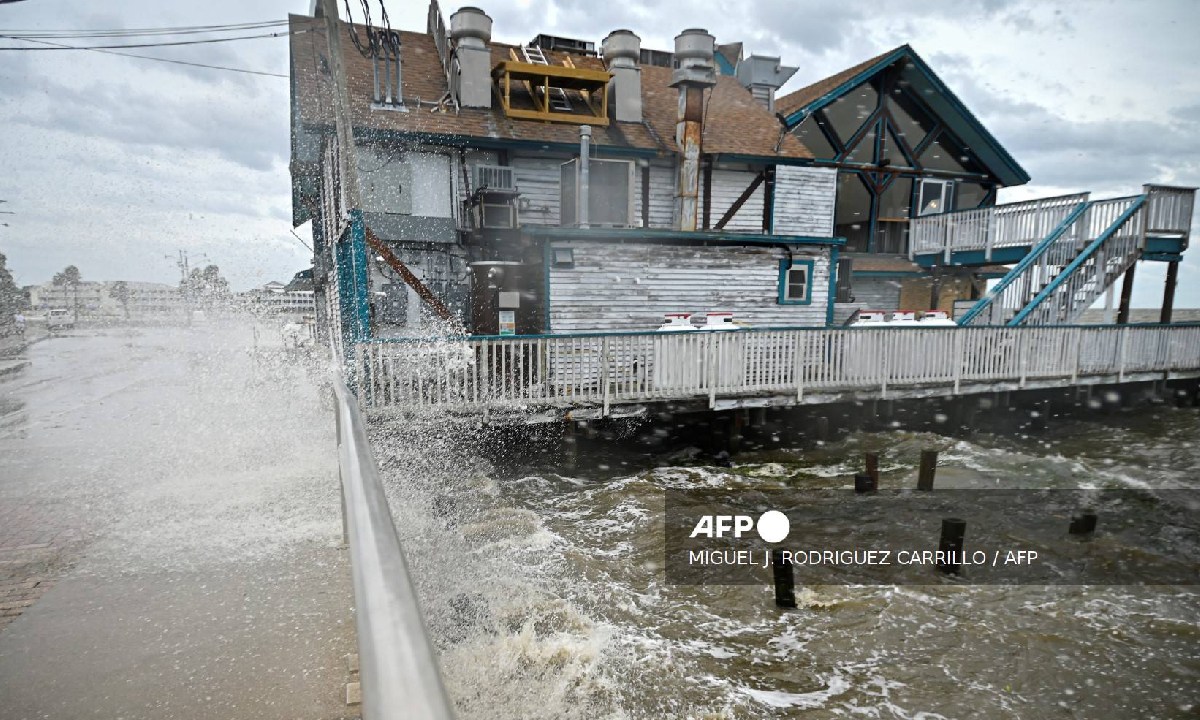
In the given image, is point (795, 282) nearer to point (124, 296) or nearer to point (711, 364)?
point (711, 364)

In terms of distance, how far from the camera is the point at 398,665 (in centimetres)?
104

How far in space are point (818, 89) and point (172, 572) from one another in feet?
82.8

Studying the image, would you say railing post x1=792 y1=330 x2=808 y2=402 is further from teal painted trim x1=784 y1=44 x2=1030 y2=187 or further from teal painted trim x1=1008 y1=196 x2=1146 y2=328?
teal painted trim x1=784 y1=44 x2=1030 y2=187

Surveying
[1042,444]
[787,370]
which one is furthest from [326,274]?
[1042,444]

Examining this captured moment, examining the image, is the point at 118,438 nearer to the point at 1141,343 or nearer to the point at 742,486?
the point at 742,486

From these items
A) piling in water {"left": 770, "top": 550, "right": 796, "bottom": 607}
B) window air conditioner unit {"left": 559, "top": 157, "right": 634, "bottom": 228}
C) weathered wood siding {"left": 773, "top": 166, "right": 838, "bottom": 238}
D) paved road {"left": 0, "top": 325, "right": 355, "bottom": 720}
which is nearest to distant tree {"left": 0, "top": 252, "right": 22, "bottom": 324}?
window air conditioner unit {"left": 559, "top": 157, "right": 634, "bottom": 228}

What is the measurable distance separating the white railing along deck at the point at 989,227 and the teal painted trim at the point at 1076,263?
44.3 inches

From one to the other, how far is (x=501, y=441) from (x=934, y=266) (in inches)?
714

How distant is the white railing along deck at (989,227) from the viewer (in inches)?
722

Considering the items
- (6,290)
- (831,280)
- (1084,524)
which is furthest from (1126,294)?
(6,290)

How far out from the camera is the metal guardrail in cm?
97

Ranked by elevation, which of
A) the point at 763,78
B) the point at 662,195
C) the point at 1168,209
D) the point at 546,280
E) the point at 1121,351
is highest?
the point at 763,78

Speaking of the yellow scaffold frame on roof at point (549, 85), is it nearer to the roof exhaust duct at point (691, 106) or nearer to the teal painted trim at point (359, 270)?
the roof exhaust duct at point (691, 106)

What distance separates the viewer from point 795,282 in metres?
17.4
